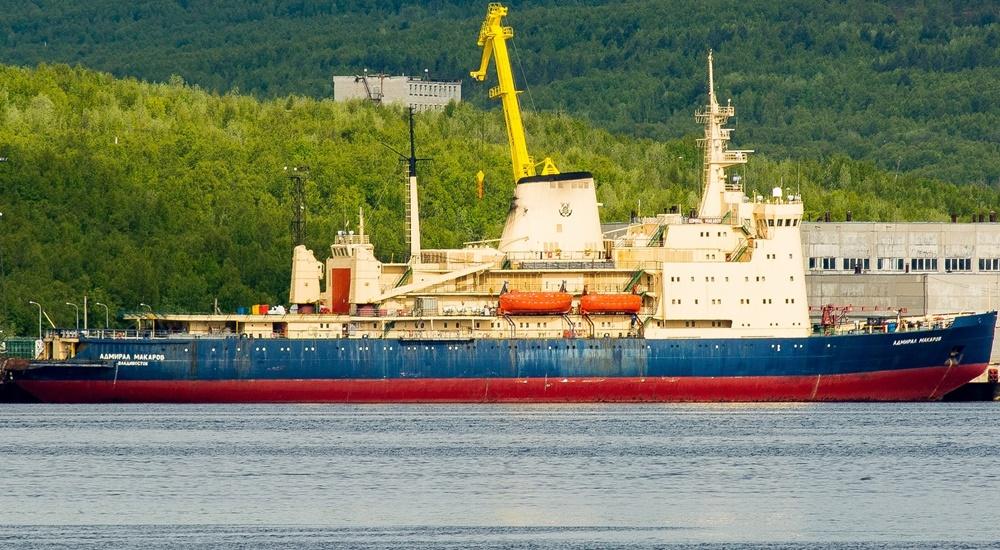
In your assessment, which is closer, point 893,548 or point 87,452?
point 893,548

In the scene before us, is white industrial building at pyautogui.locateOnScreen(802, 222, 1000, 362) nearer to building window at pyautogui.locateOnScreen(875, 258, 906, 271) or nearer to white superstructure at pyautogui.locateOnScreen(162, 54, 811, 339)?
building window at pyautogui.locateOnScreen(875, 258, 906, 271)

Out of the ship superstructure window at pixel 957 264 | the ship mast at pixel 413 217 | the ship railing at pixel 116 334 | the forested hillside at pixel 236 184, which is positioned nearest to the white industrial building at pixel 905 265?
the ship superstructure window at pixel 957 264

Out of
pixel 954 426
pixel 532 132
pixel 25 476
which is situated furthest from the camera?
pixel 532 132

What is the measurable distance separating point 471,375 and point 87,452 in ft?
80.9

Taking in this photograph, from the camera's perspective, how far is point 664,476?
56500 millimetres

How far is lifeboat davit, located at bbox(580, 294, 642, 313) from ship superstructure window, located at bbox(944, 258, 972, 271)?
28.3 metres

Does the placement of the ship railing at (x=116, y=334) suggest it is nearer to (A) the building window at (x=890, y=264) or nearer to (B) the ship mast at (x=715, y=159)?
(B) the ship mast at (x=715, y=159)

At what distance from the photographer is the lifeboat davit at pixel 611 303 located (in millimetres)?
86000

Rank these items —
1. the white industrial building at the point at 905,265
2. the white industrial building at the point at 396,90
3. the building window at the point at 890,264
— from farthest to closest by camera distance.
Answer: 1. the white industrial building at the point at 396,90
2. the building window at the point at 890,264
3. the white industrial building at the point at 905,265

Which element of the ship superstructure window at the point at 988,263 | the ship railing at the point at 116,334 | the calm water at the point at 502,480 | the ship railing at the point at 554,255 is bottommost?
the calm water at the point at 502,480

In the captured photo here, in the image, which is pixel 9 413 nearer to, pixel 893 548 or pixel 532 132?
pixel 893 548

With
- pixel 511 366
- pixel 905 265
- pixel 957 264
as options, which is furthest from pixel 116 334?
pixel 957 264

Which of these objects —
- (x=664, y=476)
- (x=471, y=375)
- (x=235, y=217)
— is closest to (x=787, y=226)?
(x=471, y=375)

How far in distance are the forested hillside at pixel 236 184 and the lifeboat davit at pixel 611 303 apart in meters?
24.9
